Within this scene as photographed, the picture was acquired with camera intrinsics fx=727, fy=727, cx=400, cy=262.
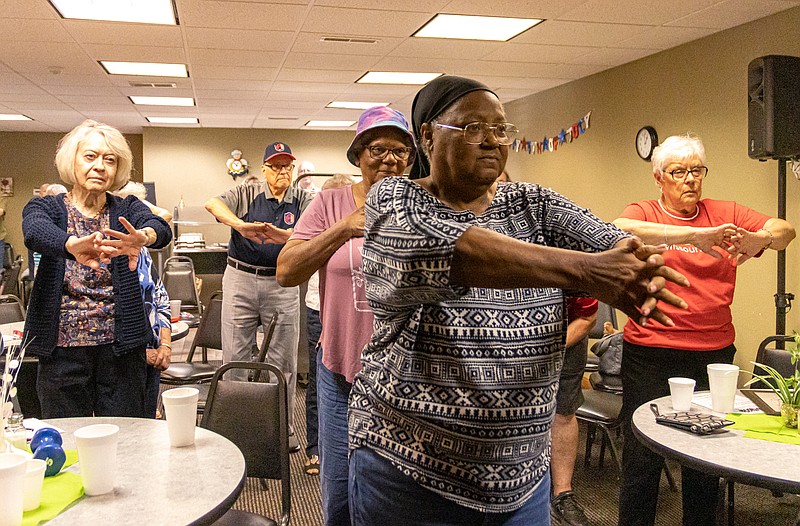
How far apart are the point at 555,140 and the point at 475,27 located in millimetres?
2933

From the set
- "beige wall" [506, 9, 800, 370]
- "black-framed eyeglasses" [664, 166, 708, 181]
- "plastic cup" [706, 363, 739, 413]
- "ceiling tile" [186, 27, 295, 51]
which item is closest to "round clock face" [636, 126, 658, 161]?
"beige wall" [506, 9, 800, 370]

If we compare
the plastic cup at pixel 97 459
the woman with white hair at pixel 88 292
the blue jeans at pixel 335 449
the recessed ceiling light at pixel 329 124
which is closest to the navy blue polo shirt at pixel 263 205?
the woman with white hair at pixel 88 292

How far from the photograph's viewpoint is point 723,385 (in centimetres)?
237

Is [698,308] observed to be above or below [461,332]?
below

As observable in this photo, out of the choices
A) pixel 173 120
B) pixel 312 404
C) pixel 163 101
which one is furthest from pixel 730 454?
pixel 173 120

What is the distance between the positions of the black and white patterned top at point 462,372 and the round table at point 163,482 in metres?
0.51

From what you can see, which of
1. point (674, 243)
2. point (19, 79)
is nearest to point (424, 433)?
point (674, 243)

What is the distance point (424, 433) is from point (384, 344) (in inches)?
7.1

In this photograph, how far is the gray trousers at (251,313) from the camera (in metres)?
4.18

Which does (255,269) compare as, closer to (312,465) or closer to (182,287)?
(312,465)

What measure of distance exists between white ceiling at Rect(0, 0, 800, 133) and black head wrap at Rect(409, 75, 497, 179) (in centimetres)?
334

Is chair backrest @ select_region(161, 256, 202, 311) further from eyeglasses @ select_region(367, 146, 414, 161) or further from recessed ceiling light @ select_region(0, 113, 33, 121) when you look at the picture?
recessed ceiling light @ select_region(0, 113, 33, 121)

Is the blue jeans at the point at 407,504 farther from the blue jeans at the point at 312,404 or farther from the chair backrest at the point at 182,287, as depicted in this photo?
the chair backrest at the point at 182,287

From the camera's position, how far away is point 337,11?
4699 mm
